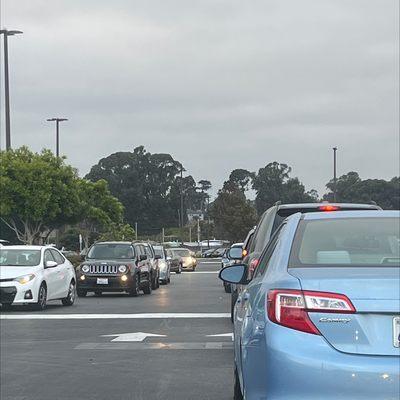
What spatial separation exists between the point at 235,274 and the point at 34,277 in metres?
11.9

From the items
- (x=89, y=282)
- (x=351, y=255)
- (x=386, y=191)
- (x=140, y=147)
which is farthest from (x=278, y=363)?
(x=140, y=147)

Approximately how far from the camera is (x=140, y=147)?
125750 millimetres

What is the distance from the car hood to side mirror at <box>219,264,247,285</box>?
11798 millimetres

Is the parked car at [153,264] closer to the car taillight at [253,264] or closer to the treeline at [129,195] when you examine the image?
the treeline at [129,195]

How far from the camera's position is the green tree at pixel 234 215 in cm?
8738

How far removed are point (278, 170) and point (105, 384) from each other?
118 meters

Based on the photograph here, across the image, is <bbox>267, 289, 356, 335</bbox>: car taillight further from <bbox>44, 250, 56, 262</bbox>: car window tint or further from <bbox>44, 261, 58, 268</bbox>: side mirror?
<bbox>44, 250, 56, 262</bbox>: car window tint

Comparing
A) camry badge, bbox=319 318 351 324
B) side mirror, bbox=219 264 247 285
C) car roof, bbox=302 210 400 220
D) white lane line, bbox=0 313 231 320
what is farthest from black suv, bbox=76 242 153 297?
camry badge, bbox=319 318 351 324

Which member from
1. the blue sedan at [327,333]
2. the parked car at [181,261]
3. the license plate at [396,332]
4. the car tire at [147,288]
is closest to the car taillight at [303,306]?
the blue sedan at [327,333]

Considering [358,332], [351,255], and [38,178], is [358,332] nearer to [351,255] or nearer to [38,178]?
[351,255]

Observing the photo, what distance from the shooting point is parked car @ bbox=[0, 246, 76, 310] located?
60.8 feet

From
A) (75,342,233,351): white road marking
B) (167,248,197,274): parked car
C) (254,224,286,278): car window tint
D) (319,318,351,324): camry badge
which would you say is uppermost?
(254,224,286,278): car window tint

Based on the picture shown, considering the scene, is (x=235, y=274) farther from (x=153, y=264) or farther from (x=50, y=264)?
(x=153, y=264)

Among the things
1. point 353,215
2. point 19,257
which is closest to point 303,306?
point 353,215
